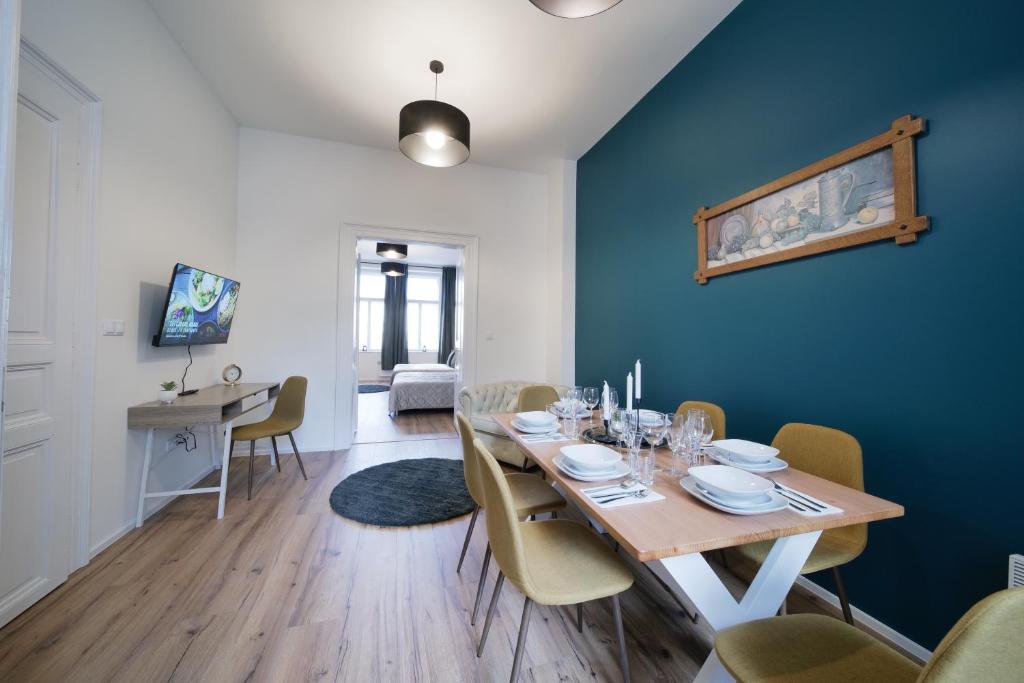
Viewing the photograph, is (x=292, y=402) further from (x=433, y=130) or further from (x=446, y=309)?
(x=446, y=309)

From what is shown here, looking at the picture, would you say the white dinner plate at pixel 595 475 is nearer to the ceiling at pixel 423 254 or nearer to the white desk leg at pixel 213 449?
the white desk leg at pixel 213 449

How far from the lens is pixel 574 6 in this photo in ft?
5.15

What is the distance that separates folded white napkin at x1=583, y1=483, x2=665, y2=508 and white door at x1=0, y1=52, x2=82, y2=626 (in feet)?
7.38

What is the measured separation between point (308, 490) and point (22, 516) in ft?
4.73

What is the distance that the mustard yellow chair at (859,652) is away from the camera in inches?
20.7

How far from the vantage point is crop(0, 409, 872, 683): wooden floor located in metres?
1.36

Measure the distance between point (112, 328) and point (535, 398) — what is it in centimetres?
249

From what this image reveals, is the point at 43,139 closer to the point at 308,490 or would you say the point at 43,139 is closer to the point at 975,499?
the point at 308,490

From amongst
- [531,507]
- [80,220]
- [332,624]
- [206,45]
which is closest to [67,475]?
[80,220]

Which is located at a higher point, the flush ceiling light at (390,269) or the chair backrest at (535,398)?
the flush ceiling light at (390,269)

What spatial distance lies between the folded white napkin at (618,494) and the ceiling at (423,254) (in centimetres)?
663

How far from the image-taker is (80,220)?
6.14 ft

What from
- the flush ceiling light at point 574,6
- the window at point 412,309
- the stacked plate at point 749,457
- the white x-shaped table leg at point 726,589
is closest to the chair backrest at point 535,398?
the stacked plate at point 749,457

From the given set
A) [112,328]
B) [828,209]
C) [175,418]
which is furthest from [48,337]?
[828,209]
